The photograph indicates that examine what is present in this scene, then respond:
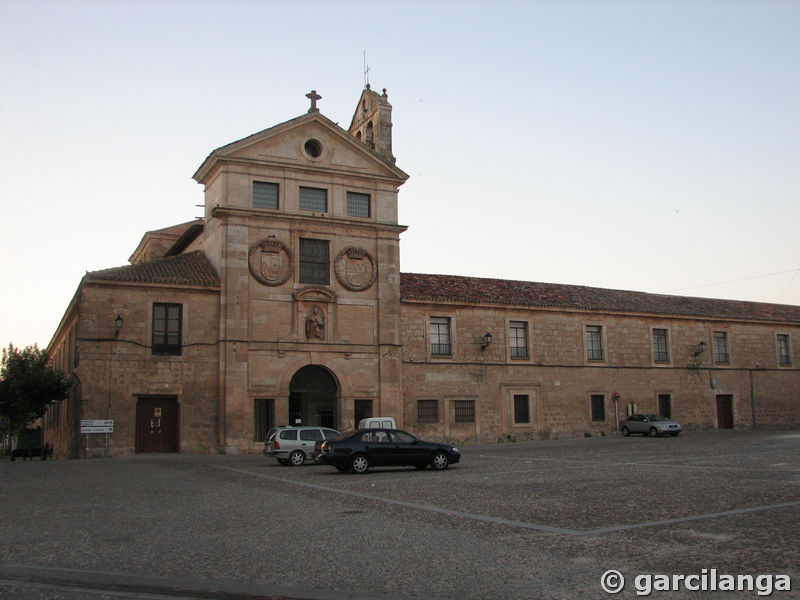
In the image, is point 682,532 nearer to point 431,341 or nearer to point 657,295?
point 431,341

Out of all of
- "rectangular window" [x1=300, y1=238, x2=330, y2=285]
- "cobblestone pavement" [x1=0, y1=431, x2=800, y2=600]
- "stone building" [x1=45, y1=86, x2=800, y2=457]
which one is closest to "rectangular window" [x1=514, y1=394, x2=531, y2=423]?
"stone building" [x1=45, y1=86, x2=800, y2=457]

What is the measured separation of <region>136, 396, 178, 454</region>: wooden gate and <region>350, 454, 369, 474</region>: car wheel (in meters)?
12.7

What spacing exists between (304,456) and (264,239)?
1125cm

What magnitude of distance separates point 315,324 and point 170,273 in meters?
6.51

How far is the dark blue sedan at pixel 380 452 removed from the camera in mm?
20891

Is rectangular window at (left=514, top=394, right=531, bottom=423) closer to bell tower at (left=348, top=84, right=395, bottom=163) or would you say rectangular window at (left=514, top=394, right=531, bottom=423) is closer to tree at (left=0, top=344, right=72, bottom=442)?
bell tower at (left=348, top=84, right=395, bottom=163)

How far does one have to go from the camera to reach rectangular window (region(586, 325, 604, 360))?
41.4 meters

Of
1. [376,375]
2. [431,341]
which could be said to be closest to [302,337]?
[376,375]

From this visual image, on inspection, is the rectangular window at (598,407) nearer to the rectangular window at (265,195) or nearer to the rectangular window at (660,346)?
the rectangular window at (660,346)

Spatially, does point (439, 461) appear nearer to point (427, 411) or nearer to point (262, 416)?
point (262, 416)

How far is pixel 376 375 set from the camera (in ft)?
114

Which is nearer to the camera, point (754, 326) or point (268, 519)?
point (268, 519)

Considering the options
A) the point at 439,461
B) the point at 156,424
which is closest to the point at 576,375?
the point at 439,461

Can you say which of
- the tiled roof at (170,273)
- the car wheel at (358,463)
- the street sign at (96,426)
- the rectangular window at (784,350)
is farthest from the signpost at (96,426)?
the rectangular window at (784,350)
